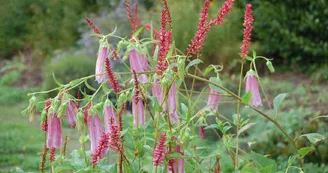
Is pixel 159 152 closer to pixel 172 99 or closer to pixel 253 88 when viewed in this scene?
pixel 172 99

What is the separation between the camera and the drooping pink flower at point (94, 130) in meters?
1.79

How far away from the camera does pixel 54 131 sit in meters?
1.79

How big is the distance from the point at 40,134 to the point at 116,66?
2.45 meters

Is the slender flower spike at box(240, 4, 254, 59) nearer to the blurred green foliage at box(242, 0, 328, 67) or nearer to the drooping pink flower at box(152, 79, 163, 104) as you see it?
the drooping pink flower at box(152, 79, 163, 104)

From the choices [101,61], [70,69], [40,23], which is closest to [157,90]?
[101,61]

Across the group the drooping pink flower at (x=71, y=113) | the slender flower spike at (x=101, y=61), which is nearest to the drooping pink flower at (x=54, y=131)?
the drooping pink flower at (x=71, y=113)

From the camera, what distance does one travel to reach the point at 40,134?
6.65 m

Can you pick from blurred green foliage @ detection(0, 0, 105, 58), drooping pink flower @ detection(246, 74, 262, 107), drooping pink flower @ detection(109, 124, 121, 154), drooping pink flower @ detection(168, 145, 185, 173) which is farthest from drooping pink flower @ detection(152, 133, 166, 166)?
blurred green foliage @ detection(0, 0, 105, 58)

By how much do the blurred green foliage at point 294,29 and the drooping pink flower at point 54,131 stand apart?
7022mm

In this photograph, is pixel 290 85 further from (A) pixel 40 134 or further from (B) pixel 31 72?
(B) pixel 31 72

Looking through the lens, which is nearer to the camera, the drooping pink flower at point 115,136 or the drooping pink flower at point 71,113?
the drooping pink flower at point 115,136

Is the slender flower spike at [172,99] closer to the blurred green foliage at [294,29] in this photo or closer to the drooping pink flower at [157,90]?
the drooping pink flower at [157,90]

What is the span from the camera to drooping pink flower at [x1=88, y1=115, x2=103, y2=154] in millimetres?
1793

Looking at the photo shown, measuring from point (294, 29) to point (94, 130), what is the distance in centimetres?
741
